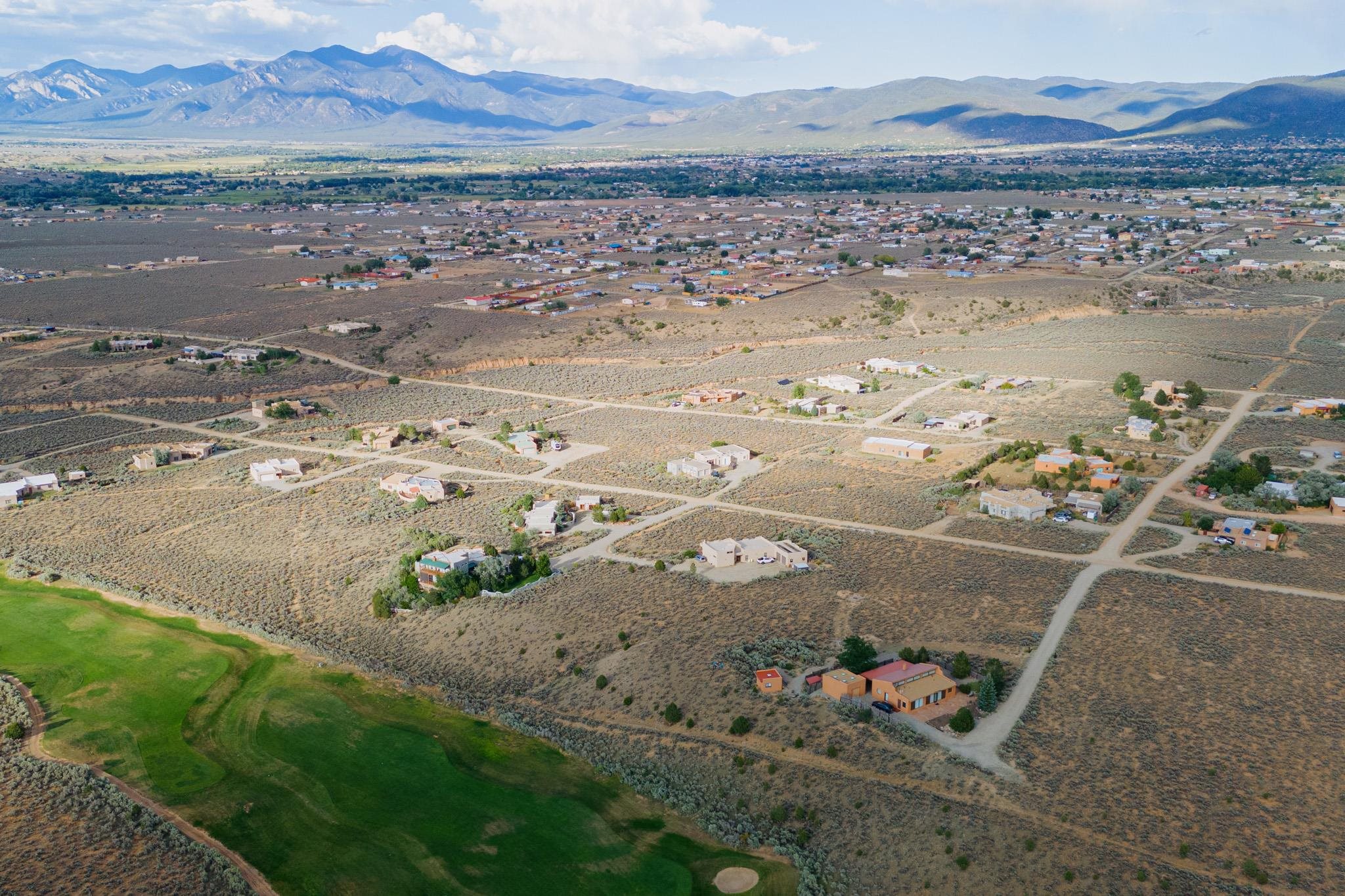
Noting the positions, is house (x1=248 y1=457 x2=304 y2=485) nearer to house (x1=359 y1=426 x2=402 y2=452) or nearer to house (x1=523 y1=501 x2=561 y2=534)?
house (x1=359 y1=426 x2=402 y2=452)

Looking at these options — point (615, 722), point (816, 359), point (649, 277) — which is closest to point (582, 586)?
point (615, 722)

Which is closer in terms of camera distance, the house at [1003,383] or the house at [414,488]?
the house at [414,488]

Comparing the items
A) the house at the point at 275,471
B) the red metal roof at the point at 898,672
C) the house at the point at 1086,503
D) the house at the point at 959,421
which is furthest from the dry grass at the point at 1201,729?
the house at the point at 275,471

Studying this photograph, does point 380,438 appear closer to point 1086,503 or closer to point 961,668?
point 1086,503

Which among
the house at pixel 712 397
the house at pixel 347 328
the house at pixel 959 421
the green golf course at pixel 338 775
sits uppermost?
the house at pixel 347 328

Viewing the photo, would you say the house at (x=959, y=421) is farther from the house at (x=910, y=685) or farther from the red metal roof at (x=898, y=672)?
the house at (x=910, y=685)

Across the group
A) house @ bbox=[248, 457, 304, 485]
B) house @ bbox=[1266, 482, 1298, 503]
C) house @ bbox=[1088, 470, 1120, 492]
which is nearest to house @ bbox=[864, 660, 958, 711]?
house @ bbox=[1088, 470, 1120, 492]

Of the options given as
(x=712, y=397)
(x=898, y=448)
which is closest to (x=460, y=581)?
(x=898, y=448)

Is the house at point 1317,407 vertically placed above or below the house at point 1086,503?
above
